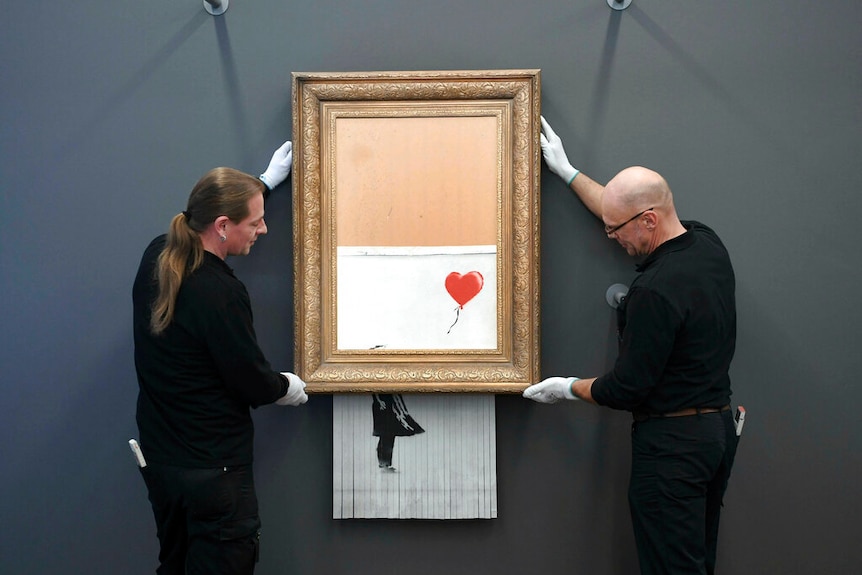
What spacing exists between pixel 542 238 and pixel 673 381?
0.57m

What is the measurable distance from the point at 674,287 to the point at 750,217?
553mm

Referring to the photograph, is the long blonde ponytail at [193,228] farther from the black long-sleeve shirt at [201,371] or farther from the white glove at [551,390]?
the white glove at [551,390]

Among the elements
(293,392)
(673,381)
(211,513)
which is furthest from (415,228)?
(211,513)

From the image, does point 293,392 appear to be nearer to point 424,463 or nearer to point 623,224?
point 424,463

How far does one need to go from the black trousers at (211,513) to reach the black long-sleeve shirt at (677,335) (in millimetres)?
862

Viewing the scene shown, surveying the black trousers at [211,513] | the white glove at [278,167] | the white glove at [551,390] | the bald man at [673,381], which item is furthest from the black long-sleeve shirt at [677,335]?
the white glove at [278,167]

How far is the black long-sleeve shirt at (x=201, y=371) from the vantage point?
5.06ft

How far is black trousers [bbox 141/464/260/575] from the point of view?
5.07 ft

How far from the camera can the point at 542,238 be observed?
2025mm

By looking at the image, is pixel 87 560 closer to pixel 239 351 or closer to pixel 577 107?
pixel 239 351

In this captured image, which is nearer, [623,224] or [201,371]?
[201,371]

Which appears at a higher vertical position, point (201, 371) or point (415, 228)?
point (415, 228)

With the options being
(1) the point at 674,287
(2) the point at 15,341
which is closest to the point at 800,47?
(1) the point at 674,287

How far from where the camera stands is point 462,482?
1987mm
